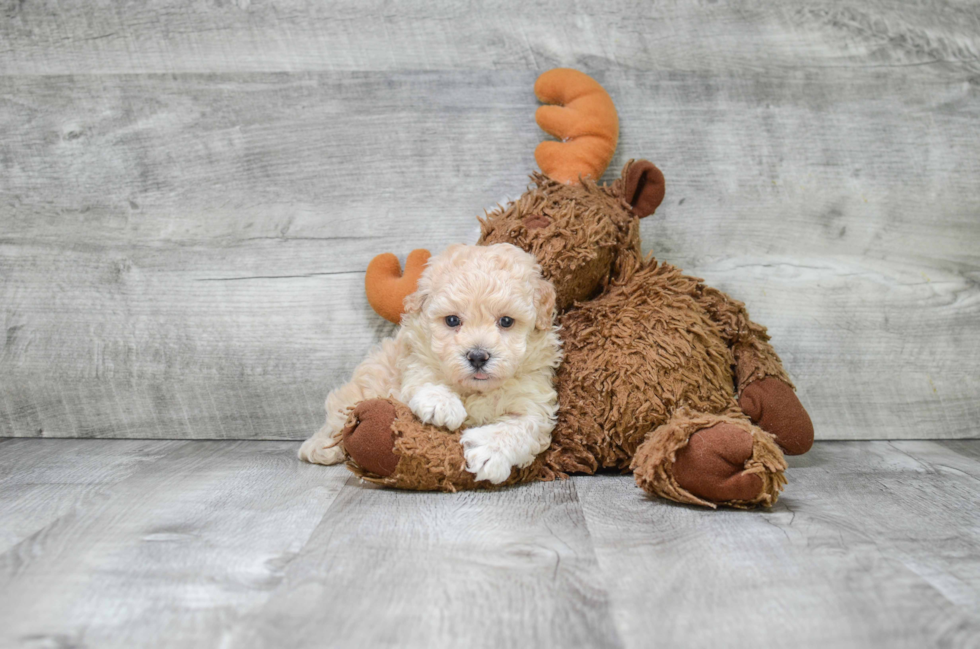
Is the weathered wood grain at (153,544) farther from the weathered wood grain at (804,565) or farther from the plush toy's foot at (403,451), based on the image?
the weathered wood grain at (804,565)

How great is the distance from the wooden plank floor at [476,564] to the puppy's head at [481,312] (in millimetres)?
193

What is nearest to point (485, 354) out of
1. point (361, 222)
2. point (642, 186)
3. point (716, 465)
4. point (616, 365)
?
point (616, 365)

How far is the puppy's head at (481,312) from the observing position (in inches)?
41.9

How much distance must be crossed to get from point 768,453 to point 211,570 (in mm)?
707

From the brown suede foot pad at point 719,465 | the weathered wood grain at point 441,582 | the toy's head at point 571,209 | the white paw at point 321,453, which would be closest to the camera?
the weathered wood grain at point 441,582

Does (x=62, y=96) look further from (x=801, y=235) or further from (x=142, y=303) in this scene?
(x=801, y=235)

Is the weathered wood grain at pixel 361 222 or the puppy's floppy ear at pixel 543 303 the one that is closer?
the puppy's floppy ear at pixel 543 303

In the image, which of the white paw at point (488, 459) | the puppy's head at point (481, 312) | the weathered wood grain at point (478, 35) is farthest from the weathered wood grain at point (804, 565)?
the weathered wood grain at point (478, 35)

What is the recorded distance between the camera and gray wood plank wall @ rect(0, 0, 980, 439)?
1482 mm

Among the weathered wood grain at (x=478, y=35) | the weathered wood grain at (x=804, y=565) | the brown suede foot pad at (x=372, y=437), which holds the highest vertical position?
the weathered wood grain at (x=478, y=35)

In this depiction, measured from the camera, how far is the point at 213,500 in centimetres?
107

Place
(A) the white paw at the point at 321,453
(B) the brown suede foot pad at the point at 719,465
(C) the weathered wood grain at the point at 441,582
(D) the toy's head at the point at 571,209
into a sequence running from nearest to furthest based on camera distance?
(C) the weathered wood grain at the point at 441,582
(B) the brown suede foot pad at the point at 719,465
(D) the toy's head at the point at 571,209
(A) the white paw at the point at 321,453

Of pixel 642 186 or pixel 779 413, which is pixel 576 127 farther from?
pixel 779 413

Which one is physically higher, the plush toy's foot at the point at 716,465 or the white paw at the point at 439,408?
the white paw at the point at 439,408
